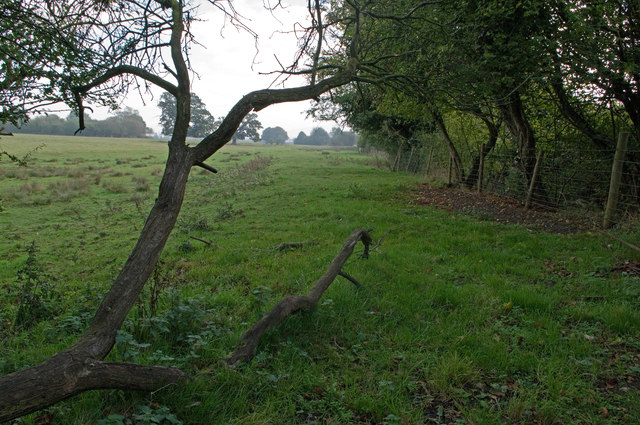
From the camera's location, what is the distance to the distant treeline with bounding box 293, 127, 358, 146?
126562 millimetres

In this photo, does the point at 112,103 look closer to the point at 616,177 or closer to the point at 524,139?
the point at 616,177

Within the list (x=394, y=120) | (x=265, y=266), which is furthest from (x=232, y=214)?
(x=394, y=120)

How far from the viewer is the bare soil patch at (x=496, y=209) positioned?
8.91 metres

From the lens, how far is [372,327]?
14.0 ft

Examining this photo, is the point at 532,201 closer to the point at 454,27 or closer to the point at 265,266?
the point at 454,27

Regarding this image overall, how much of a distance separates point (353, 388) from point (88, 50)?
4973 millimetres

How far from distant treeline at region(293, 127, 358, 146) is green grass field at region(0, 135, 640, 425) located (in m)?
120

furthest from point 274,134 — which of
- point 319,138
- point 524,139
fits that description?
point 524,139

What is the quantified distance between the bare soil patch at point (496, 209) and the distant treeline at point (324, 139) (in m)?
113

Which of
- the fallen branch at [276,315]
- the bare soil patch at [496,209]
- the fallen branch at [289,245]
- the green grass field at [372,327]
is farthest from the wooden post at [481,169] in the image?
the fallen branch at [276,315]

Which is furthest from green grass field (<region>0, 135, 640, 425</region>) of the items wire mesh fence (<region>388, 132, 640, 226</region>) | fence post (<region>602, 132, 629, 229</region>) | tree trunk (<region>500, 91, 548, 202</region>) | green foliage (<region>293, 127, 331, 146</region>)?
green foliage (<region>293, 127, 331, 146</region>)

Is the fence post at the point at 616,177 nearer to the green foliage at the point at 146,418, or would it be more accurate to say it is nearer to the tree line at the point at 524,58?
the tree line at the point at 524,58

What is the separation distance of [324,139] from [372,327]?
140476 mm

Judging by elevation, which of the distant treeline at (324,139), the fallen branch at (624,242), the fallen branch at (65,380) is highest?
the distant treeline at (324,139)
